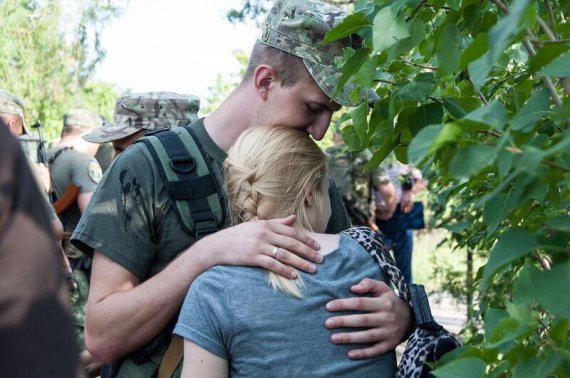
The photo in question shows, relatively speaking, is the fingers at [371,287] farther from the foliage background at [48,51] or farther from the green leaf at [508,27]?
the foliage background at [48,51]

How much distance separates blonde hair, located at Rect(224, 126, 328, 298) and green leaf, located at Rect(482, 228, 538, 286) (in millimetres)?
919

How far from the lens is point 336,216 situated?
Answer: 2.85 metres

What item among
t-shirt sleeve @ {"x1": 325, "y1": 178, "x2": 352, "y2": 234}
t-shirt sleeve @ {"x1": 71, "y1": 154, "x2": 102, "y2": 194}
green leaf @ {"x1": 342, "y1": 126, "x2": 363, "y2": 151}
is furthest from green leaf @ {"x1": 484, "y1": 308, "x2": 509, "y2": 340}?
t-shirt sleeve @ {"x1": 71, "y1": 154, "x2": 102, "y2": 194}

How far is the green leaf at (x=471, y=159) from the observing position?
1.24 metres

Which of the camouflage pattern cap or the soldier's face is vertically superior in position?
the soldier's face

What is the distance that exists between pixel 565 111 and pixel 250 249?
860mm

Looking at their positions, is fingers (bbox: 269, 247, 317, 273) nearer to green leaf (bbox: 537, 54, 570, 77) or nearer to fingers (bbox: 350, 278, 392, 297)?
fingers (bbox: 350, 278, 392, 297)

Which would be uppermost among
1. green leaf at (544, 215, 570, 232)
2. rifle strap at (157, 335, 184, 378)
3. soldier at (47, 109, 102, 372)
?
green leaf at (544, 215, 570, 232)

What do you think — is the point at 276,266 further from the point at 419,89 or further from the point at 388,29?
the point at 388,29

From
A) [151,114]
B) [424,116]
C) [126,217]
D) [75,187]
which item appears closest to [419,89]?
[424,116]

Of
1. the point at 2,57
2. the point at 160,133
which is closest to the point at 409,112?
the point at 160,133

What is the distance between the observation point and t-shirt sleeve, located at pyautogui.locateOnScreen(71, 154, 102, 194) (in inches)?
232

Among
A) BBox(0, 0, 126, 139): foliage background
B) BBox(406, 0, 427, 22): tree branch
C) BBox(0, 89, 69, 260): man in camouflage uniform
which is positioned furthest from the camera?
BBox(0, 0, 126, 139): foliage background

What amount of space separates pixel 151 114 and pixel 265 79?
188cm
